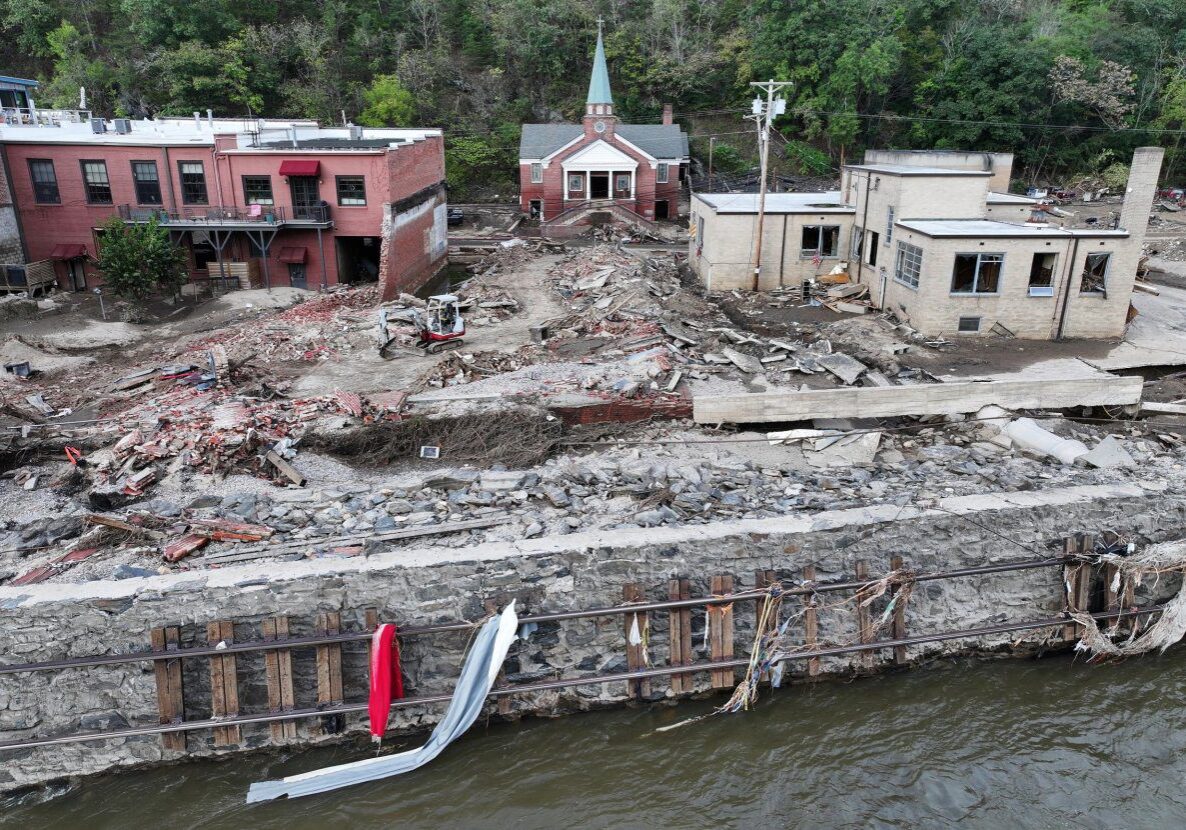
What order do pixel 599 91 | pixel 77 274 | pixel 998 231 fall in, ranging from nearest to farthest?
pixel 998 231, pixel 77 274, pixel 599 91

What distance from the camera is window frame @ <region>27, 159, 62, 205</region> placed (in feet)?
105

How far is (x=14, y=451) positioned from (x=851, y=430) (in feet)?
54.4

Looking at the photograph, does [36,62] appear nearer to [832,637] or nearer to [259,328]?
[259,328]

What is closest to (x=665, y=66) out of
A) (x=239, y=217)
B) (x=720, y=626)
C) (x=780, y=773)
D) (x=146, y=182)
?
(x=239, y=217)

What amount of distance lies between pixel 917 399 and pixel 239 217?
26.7 m

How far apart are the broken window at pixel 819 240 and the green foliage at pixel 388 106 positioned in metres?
36.2

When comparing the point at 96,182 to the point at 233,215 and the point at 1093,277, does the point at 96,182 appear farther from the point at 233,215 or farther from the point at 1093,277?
the point at 1093,277

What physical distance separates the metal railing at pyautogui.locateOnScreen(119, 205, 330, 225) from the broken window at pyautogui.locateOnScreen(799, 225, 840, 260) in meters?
18.6

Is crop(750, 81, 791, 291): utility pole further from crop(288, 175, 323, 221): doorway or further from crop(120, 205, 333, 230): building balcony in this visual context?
crop(288, 175, 323, 221): doorway

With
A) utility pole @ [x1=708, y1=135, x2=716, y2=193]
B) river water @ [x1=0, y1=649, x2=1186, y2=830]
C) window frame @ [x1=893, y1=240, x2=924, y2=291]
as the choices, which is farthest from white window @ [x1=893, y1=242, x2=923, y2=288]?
utility pole @ [x1=708, y1=135, x2=716, y2=193]

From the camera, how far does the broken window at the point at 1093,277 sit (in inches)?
918

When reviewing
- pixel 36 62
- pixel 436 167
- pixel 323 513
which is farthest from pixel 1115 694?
pixel 36 62

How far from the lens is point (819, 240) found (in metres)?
29.7

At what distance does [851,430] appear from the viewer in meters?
16.4
